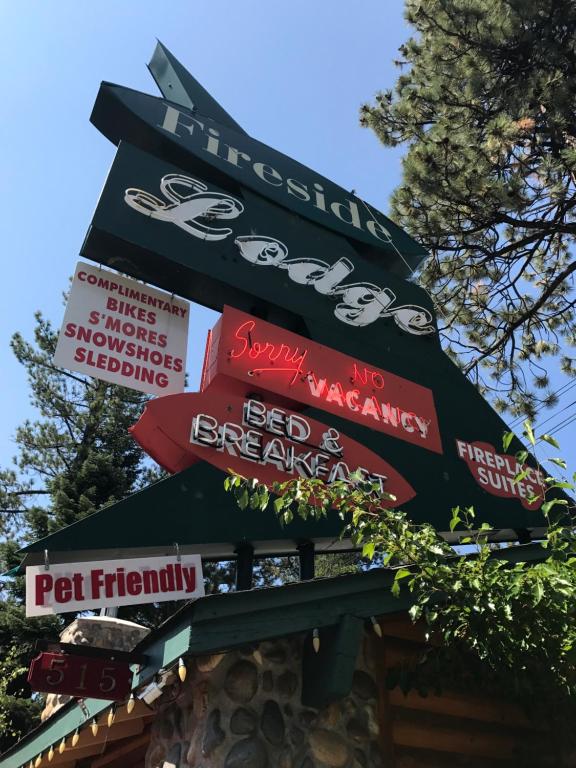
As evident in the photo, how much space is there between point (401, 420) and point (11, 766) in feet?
17.2

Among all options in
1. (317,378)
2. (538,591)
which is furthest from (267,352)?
(538,591)

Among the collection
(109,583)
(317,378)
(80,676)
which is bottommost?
(80,676)

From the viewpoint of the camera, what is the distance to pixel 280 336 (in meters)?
7.67

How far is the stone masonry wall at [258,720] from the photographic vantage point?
407 centimetres

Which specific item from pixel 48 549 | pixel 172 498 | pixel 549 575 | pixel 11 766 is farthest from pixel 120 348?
pixel 549 575

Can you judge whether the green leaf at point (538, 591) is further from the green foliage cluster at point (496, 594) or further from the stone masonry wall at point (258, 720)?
the stone masonry wall at point (258, 720)

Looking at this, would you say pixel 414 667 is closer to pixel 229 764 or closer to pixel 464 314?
pixel 229 764

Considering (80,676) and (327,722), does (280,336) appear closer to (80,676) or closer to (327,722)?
(327,722)

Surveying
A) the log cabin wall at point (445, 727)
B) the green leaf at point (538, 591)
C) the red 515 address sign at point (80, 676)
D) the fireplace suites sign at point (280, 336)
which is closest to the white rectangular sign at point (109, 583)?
the fireplace suites sign at point (280, 336)

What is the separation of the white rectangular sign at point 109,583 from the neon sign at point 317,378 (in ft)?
7.65

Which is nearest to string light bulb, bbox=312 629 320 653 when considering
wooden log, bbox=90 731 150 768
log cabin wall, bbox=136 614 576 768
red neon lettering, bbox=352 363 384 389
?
log cabin wall, bbox=136 614 576 768

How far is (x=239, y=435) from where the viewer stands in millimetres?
6367

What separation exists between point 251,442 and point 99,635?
3.64 m

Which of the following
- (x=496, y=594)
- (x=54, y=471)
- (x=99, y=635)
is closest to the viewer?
(x=496, y=594)
